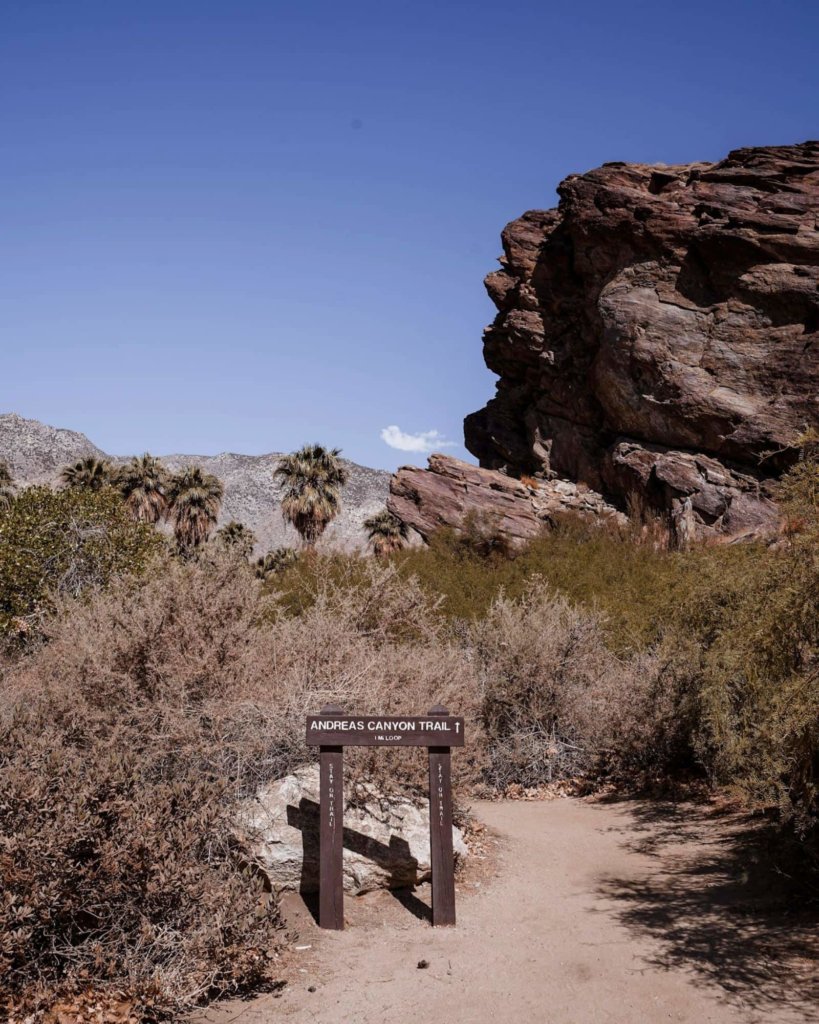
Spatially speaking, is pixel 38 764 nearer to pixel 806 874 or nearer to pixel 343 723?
pixel 343 723

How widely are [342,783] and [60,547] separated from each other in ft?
41.9

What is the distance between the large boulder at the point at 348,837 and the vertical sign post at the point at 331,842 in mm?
456

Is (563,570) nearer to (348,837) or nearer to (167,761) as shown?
(348,837)

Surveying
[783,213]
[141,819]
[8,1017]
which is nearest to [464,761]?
[141,819]

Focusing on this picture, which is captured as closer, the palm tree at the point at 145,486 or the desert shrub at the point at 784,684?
the desert shrub at the point at 784,684

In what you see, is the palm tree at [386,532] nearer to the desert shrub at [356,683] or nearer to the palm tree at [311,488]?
the palm tree at [311,488]

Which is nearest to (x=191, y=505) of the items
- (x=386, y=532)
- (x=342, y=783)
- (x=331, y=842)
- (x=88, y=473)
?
(x=88, y=473)

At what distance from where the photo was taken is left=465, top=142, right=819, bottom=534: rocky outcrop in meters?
35.2

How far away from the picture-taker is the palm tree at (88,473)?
3528 centimetres

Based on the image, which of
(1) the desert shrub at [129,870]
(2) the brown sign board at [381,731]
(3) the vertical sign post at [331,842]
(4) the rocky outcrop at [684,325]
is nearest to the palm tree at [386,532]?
(4) the rocky outcrop at [684,325]

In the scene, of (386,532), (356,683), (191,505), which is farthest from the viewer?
(386,532)

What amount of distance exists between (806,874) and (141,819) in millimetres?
5674

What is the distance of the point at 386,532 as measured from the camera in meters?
40.2

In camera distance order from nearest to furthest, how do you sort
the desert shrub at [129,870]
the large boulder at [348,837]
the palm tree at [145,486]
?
the desert shrub at [129,870] → the large boulder at [348,837] → the palm tree at [145,486]
